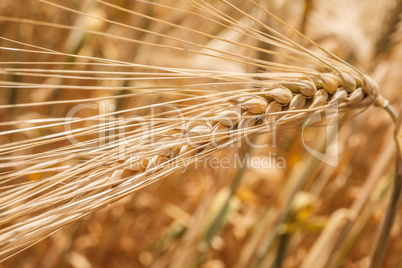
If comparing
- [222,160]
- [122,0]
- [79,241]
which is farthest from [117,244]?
[122,0]

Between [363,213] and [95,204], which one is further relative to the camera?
[363,213]

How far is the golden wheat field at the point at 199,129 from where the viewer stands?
469 millimetres

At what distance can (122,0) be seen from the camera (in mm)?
914

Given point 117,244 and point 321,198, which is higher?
point 321,198

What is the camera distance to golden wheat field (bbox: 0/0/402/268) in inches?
18.5

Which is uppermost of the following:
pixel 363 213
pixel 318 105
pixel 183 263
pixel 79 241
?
pixel 318 105

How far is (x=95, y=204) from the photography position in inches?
17.9

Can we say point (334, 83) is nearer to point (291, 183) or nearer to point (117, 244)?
point (291, 183)

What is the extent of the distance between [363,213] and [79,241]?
0.93 meters

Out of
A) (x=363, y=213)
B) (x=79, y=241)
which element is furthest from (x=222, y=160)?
(x=79, y=241)

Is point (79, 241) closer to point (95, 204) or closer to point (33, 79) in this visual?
point (33, 79)

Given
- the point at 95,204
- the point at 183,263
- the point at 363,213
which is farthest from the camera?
the point at 183,263

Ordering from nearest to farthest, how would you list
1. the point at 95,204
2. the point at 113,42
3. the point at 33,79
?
the point at 95,204 → the point at 33,79 → the point at 113,42

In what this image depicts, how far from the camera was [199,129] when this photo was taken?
48 centimetres
